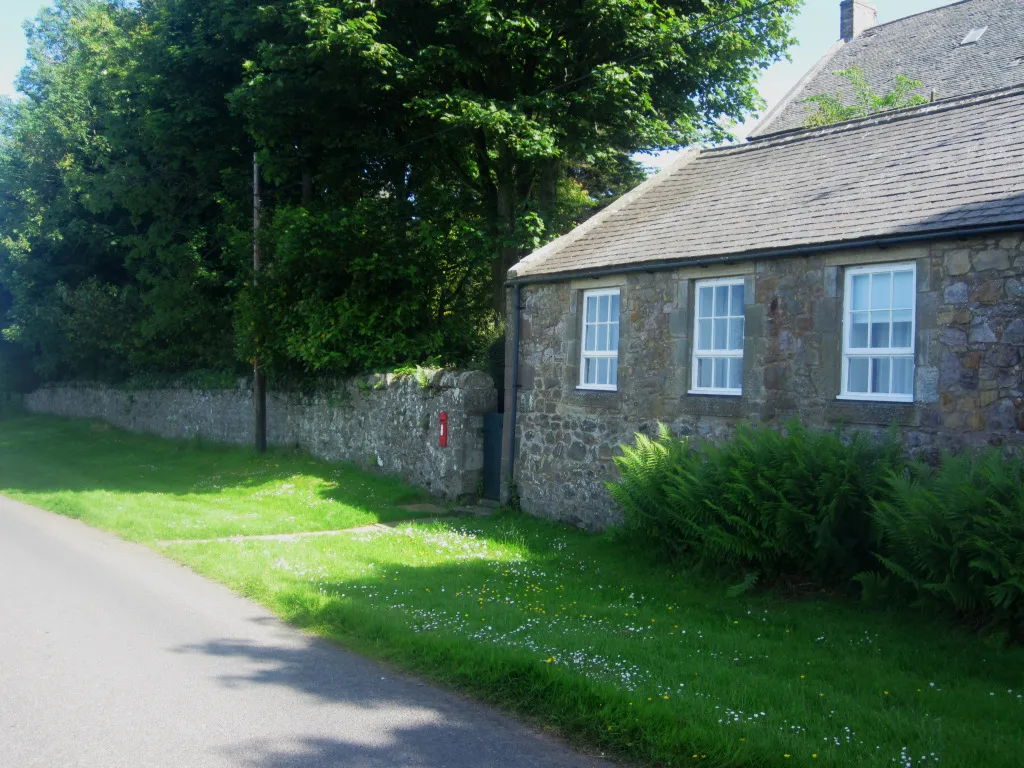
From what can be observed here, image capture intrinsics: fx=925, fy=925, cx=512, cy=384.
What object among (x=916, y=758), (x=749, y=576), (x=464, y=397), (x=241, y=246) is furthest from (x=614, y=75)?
(x=916, y=758)

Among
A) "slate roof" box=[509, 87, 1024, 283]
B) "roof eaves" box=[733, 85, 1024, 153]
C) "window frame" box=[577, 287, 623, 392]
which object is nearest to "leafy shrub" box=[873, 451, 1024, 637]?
"slate roof" box=[509, 87, 1024, 283]

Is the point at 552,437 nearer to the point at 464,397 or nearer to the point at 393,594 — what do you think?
the point at 464,397

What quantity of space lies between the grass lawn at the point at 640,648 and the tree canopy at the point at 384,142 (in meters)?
7.28

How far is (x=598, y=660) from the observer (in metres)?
6.89

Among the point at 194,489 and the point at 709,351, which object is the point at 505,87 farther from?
the point at 194,489

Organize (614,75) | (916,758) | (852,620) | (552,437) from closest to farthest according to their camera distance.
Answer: (916,758) < (852,620) < (552,437) < (614,75)

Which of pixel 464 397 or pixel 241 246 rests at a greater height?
pixel 241 246

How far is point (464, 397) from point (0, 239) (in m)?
26.5

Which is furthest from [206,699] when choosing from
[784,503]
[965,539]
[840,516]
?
[840,516]

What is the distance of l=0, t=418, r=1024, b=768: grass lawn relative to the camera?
17.8ft

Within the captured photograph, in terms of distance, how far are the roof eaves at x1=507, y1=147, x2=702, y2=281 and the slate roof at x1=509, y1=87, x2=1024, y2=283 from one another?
0.08ft

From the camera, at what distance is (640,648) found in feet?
24.0

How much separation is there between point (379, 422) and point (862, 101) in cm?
1402

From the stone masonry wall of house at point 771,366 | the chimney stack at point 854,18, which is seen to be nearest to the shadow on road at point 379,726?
the stone masonry wall of house at point 771,366
